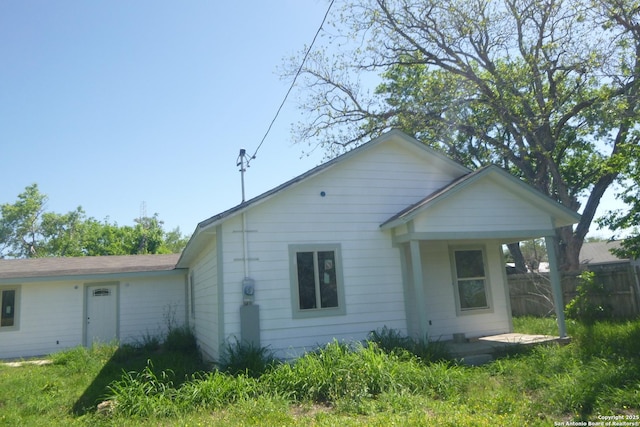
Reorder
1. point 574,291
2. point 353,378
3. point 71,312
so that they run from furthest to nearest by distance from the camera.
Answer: point 71,312 < point 574,291 < point 353,378

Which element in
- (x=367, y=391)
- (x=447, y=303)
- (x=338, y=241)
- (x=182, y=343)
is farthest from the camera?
(x=182, y=343)

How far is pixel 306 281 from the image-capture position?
9523mm

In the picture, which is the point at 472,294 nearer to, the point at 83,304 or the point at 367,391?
the point at 367,391

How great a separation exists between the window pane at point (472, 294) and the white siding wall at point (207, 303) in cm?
603

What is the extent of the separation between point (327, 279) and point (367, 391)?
10.3ft

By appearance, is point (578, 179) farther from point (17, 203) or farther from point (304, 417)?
point (17, 203)

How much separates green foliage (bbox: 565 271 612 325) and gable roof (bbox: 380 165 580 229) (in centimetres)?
355

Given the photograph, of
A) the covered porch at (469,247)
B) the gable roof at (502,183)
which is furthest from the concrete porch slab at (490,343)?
the gable roof at (502,183)

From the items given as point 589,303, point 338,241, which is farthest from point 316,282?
point 589,303

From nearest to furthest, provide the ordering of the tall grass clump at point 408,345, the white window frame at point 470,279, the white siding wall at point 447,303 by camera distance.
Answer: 1. the tall grass clump at point 408,345
2. the white siding wall at point 447,303
3. the white window frame at point 470,279

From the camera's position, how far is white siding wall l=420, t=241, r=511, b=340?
1120cm

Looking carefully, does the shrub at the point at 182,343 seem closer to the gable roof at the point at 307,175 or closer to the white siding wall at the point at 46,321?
the gable roof at the point at 307,175

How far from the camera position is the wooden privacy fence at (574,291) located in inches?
488

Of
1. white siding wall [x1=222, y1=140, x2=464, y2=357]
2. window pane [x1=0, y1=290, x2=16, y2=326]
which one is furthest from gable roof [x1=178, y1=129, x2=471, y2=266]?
window pane [x1=0, y1=290, x2=16, y2=326]
